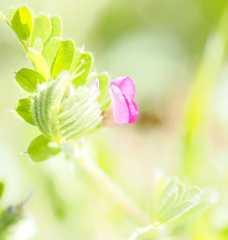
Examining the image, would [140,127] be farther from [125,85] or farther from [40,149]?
[125,85]

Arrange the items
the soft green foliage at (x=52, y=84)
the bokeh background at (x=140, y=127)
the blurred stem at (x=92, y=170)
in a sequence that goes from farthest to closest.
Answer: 1. the bokeh background at (x=140, y=127)
2. the blurred stem at (x=92, y=170)
3. the soft green foliage at (x=52, y=84)

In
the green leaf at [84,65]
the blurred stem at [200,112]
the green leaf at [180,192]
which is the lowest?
the blurred stem at [200,112]

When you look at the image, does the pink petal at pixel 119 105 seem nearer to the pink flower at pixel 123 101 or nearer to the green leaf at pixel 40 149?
the pink flower at pixel 123 101

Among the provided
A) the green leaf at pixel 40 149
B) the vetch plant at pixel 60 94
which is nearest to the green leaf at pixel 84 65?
the vetch plant at pixel 60 94

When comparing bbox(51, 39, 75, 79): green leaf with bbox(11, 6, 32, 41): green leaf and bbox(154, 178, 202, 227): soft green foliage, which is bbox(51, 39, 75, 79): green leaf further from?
bbox(154, 178, 202, 227): soft green foliage

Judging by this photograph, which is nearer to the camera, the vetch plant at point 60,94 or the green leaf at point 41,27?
the vetch plant at point 60,94

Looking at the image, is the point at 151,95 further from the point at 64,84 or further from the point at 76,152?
the point at 64,84
